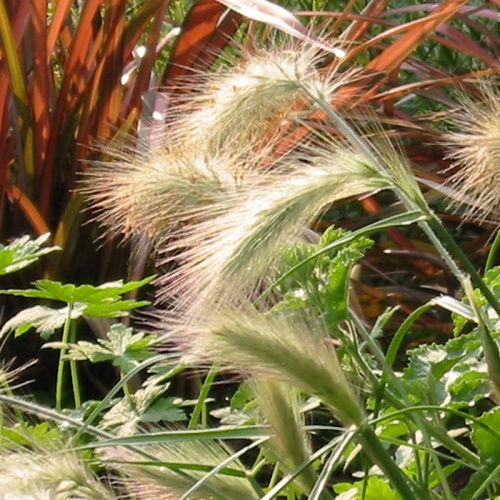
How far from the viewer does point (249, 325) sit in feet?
2.76

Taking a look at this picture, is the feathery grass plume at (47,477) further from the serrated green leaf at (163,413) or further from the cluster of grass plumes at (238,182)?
the serrated green leaf at (163,413)

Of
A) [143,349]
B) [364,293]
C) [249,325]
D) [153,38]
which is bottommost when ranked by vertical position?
[364,293]

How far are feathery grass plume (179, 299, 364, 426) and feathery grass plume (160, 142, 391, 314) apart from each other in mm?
25

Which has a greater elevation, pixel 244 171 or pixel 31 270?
pixel 244 171

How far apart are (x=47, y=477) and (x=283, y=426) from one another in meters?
0.18

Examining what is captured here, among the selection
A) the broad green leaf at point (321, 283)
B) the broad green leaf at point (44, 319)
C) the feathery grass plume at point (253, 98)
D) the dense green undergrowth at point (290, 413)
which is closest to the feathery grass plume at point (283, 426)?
the dense green undergrowth at point (290, 413)

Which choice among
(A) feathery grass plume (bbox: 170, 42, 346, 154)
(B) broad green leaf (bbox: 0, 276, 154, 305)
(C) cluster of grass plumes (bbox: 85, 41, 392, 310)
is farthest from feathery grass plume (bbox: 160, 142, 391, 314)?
(B) broad green leaf (bbox: 0, 276, 154, 305)

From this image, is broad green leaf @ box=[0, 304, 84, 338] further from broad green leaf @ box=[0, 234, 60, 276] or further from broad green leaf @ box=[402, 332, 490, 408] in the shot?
broad green leaf @ box=[402, 332, 490, 408]

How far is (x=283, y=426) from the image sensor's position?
2.86 feet

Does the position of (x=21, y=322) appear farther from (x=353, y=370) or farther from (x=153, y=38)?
(x=153, y=38)

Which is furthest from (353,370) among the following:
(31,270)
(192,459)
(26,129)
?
(26,129)

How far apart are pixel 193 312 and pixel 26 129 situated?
4.09ft

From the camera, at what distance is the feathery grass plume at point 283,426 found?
87 cm

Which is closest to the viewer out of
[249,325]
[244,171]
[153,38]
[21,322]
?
[249,325]
